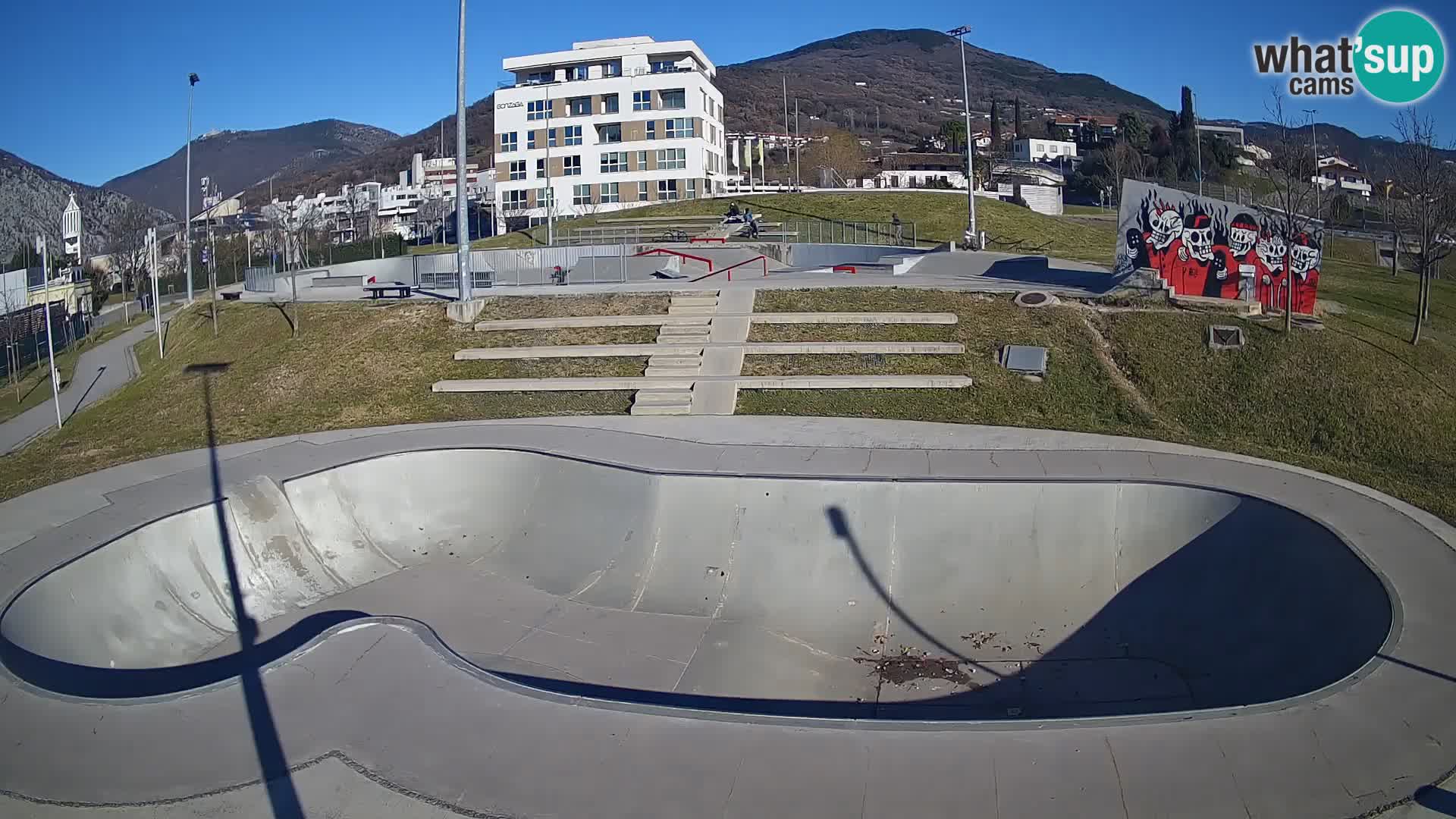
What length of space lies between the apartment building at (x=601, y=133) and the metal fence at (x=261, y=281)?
26.6 m

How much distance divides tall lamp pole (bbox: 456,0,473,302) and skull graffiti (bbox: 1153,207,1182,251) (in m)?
17.7

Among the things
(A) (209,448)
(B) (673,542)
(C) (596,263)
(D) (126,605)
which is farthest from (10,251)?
(B) (673,542)

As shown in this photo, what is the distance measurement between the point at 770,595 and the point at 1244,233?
16706 millimetres

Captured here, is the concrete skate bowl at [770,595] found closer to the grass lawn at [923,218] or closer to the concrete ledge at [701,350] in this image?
the concrete ledge at [701,350]

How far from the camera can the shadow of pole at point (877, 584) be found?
41.3 feet

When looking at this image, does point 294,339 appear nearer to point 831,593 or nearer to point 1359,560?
point 831,593

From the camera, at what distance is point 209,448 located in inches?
762

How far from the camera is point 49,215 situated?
58438mm

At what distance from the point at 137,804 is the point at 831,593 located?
352 inches

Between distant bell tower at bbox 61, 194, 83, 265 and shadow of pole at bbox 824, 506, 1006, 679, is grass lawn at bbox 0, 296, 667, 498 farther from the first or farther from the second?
shadow of pole at bbox 824, 506, 1006, 679

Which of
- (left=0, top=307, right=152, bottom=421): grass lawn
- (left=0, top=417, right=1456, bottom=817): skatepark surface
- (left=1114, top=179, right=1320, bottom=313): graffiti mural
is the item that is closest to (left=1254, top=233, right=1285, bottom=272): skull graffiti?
(left=1114, top=179, right=1320, bottom=313): graffiti mural

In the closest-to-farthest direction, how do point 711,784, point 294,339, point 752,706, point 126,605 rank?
point 711,784 < point 752,706 < point 126,605 < point 294,339

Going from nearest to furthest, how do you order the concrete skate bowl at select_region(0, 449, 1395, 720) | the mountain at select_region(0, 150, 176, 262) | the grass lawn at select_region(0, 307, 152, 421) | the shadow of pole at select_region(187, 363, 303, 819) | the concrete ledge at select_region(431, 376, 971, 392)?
the shadow of pole at select_region(187, 363, 303, 819) → the concrete skate bowl at select_region(0, 449, 1395, 720) → the concrete ledge at select_region(431, 376, 971, 392) → the grass lawn at select_region(0, 307, 152, 421) → the mountain at select_region(0, 150, 176, 262)

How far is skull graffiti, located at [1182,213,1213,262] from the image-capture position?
2312cm
